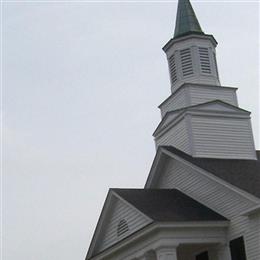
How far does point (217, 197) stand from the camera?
81.4 ft

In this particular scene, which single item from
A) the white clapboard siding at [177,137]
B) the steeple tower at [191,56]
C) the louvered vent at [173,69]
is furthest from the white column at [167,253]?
the louvered vent at [173,69]

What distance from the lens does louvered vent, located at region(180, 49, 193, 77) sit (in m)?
30.8

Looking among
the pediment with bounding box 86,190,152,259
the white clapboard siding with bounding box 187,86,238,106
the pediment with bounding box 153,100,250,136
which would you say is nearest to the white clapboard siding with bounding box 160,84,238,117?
the white clapboard siding with bounding box 187,86,238,106

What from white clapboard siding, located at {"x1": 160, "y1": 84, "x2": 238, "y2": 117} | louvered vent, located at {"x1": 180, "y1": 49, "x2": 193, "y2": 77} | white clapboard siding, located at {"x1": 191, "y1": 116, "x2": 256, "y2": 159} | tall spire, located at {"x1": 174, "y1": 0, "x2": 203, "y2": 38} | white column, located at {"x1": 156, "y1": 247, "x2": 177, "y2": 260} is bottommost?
white column, located at {"x1": 156, "y1": 247, "x2": 177, "y2": 260}

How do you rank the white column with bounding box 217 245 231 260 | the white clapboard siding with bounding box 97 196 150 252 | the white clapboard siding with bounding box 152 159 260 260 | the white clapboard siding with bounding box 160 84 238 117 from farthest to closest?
the white clapboard siding with bounding box 160 84 238 117, the white clapboard siding with bounding box 97 196 150 252, the white column with bounding box 217 245 231 260, the white clapboard siding with bounding box 152 159 260 260

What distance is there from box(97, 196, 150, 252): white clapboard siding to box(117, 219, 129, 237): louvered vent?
117 millimetres

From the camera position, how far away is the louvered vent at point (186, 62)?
101 ft

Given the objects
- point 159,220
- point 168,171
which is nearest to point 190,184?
point 168,171

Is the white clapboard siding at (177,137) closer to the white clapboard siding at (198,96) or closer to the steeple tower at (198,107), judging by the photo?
the steeple tower at (198,107)

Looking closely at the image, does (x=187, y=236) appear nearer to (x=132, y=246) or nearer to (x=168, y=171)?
(x=132, y=246)

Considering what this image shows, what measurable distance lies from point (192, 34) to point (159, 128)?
15.3ft

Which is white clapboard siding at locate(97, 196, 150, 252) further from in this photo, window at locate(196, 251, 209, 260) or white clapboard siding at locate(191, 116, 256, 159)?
white clapboard siding at locate(191, 116, 256, 159)

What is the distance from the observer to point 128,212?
2573 centimetres

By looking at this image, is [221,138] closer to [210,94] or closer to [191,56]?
[210,94]
